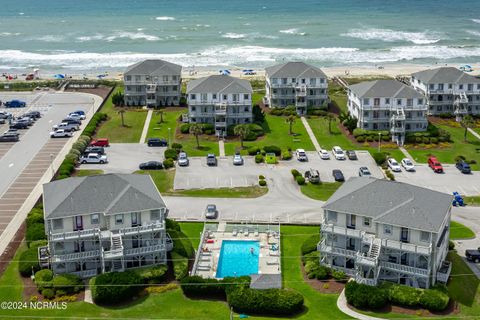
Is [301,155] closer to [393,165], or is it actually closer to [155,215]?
[393,165]

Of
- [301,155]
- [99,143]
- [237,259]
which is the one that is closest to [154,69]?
[99,143]

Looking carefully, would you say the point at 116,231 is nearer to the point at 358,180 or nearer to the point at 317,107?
the point at 358,180

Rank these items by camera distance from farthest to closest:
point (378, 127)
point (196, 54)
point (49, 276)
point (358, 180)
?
1. point (196, 54)
2. point (378, 127)
3. point (358, 180)
4. point (49, 276)

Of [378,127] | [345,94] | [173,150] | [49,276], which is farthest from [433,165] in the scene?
[49,276]

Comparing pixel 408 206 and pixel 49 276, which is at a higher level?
pixel 408 206

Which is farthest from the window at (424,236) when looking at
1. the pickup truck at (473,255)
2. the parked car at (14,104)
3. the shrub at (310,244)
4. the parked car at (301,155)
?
the parked car at (14,104)

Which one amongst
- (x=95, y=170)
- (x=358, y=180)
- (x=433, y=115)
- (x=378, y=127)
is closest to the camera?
(x=358, y=180)
